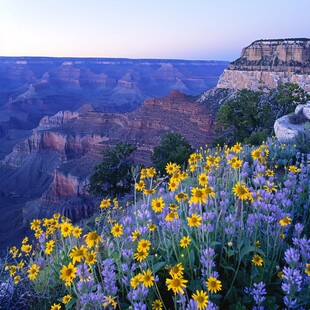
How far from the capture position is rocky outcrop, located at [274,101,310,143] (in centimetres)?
1062

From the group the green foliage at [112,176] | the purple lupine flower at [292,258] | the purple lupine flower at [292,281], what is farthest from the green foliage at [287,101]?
the purple lupine flower at [292,281]

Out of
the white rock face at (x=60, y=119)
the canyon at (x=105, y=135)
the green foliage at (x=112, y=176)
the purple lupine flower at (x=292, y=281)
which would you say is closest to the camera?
the purple lupine flower at (x=292, y=281)

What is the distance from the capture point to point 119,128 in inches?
3184

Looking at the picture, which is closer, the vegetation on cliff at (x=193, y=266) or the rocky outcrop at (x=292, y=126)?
the vegetation on cliff at (x=193, y=266)

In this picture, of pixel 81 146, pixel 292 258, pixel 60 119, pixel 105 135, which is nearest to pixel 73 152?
pixel 81 146

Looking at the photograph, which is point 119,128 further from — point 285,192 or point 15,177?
point 285,192

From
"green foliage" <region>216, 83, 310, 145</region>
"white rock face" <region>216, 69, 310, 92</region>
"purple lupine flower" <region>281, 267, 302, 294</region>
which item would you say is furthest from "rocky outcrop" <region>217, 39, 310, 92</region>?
"purple lupine flower" <region>281, 267, 302, 294</region>

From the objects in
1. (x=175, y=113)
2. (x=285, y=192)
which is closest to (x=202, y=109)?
(x=175, y=113)

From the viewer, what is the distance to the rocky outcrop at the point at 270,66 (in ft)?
228

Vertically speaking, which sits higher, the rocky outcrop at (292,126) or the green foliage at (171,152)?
the rocky outcrop at (292,126)

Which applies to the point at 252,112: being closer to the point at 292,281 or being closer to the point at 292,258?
the point at 292,258

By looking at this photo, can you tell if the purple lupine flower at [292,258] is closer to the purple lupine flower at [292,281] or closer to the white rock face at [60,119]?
the purple lupine flower at [292,281]

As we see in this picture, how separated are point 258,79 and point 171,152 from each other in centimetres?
5541

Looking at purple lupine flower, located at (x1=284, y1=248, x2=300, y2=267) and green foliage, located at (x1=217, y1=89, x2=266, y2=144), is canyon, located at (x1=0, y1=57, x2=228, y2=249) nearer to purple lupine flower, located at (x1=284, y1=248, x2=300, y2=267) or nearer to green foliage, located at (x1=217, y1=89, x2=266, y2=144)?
green foliage, located at (x1=217, y1=89, x2=266, y2=144)
